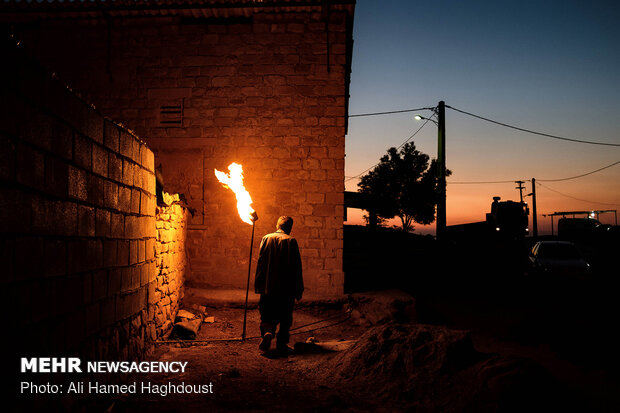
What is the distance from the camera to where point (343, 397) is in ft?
13.1

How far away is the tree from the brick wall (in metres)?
28.1

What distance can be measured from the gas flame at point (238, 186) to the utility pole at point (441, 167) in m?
9.08

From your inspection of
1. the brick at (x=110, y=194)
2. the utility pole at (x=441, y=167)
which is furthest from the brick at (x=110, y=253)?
the utility pole at (x=441, y=167)

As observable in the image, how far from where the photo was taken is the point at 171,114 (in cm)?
845

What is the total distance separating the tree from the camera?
103 ft

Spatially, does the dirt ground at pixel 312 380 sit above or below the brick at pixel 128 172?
below

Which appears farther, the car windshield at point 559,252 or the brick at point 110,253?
the car windshield at point 559,252

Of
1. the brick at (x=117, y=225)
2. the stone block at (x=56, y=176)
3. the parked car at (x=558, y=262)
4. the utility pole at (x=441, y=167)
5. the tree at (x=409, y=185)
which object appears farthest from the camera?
the tree at (x=409, y=185)

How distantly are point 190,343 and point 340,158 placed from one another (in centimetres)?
458

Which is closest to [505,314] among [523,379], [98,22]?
[523,379]

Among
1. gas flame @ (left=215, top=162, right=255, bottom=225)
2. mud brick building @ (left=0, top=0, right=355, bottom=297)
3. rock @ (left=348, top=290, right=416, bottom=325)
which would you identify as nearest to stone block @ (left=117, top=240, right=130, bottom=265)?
gas flame @ (left=215, top=162, right=255, bottom=225)

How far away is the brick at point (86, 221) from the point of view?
330 cm

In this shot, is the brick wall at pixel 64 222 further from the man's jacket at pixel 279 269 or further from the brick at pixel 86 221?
the man's jacket at pixel 279 269

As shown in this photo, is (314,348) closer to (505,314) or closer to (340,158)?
(340,158)
